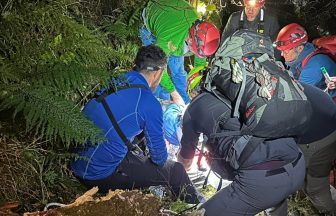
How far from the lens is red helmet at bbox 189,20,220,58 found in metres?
5.40

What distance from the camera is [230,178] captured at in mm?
3555

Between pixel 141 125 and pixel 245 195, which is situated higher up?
pixel 141 125

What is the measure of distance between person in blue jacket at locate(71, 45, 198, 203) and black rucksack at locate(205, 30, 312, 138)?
900 millimetres

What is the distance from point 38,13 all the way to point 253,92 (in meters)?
2.06

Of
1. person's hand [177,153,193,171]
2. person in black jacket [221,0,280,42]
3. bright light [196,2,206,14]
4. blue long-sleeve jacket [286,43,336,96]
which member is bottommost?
person's hand [177,153,193,171]

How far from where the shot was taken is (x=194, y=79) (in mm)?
5727

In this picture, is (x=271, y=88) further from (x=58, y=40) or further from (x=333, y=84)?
(x=333, y=84)

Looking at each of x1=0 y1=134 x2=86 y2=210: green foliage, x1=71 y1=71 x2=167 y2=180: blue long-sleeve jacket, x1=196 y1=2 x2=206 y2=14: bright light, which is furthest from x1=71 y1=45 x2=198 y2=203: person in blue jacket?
x1=196 y1=2 x2=206 y2=14: bright light

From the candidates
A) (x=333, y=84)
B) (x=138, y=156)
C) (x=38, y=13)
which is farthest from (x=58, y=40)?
(x=333, y=84)

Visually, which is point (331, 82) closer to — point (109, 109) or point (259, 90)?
point (259, 90)

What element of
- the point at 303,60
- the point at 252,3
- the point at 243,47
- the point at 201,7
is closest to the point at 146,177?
the point at 243,47

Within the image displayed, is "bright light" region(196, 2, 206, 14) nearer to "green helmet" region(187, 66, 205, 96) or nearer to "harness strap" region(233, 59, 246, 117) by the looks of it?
"green helmet" region(187, 66, 205, 96)

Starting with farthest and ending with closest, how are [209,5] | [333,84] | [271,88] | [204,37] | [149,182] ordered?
[209,5]
[204,37]
[333,84]
[149,182]
[271,88]

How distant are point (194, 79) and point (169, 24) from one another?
0.95 metres
